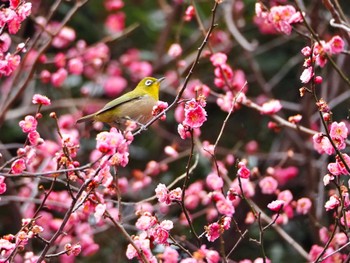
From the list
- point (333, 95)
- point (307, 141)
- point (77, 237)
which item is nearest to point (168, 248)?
point (77, 237)

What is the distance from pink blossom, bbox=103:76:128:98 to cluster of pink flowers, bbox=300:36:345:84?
376 cm

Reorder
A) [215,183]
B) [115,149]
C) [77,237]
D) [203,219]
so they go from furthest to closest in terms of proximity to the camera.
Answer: [203,219] < [77,237] < [215,183] < [115,149]

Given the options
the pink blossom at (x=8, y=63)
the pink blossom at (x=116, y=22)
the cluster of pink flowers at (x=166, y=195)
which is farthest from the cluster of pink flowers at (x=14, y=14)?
the pink blossom at (x=116, y=22)

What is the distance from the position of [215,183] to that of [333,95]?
8.16 ft

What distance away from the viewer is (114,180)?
10.0ft

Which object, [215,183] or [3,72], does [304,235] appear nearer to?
[215,183]

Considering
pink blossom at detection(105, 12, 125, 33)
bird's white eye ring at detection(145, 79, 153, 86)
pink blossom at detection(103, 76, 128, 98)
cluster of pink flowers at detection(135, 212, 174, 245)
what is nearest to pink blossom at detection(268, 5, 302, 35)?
bird's white eye ring at detection(145, 79, 153, 86)

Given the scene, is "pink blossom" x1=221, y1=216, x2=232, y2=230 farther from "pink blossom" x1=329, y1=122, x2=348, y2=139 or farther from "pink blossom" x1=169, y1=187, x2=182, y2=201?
"pink blossom" x1=329, y1=122, x2=348, y2=139

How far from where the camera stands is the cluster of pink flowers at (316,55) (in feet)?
8.71

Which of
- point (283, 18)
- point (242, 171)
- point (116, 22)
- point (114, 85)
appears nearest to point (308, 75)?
point (242, 171)

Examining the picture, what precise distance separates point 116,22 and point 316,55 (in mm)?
4434

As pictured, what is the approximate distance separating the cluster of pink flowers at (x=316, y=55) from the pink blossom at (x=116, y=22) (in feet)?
→ 12.9

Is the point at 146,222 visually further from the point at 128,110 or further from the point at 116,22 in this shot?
the point at 116,22

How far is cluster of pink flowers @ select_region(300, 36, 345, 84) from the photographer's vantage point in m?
2.65
